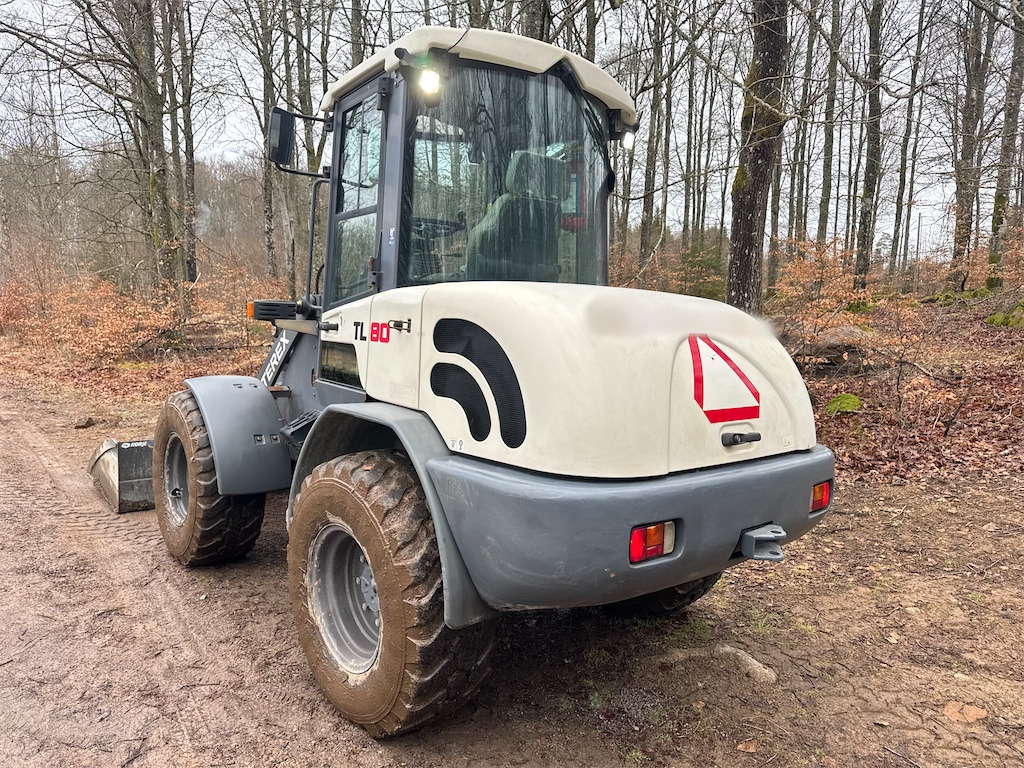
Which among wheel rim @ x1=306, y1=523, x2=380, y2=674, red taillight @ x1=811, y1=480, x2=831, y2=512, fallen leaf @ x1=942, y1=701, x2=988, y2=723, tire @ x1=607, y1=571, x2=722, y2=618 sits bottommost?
fallen leaf @ x1=942, y1=701, x2=988, y2=723

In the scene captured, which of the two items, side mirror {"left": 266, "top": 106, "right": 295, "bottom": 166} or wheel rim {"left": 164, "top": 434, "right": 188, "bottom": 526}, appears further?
wheel rim {"left": 164, "top": 434, "right": 188, "bottom": 526}

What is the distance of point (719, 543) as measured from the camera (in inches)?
87.7

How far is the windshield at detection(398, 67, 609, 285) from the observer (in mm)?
2854

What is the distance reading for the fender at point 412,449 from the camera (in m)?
2.19

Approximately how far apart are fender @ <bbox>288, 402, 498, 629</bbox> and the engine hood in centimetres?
8

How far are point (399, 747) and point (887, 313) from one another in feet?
24.2

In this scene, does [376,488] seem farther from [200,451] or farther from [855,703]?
[855,703]

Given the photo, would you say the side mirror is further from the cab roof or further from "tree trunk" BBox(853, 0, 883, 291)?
"tree trunk" BBox(853, 0, 883, 291)

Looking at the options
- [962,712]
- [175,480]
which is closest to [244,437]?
[175,480]

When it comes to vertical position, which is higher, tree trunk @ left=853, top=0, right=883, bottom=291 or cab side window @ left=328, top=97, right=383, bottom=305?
tree trunk @ left=853, top=0, right=883, bottom=291

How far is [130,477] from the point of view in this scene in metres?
5.13

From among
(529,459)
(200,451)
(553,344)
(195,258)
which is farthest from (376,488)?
(195,258)

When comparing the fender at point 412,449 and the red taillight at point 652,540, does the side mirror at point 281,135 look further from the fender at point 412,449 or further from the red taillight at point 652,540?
the red taillight at point 652,540

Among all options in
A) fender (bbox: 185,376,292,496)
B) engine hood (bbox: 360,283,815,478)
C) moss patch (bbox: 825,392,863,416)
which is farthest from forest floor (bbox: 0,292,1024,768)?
moss patch (bbox: 825,392,863,416)
